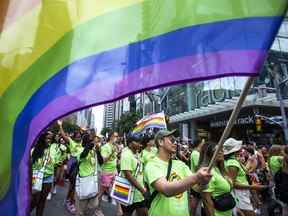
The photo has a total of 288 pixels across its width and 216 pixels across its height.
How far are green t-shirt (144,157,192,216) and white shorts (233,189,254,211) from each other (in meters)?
2.58

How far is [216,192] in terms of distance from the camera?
13.9ft

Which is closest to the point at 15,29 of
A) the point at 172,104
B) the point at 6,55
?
the point at 6,55

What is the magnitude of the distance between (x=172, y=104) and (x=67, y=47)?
4626 cm

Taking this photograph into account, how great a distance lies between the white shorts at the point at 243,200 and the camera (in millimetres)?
5312

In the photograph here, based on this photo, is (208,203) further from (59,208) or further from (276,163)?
(59,208)

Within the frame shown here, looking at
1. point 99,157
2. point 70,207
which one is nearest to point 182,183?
point 99,157

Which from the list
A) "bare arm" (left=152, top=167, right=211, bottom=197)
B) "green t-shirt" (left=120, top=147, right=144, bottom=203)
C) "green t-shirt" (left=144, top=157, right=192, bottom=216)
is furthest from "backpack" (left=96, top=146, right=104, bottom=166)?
"bare arm" (left=152, top=167, right=211, bottom=197)

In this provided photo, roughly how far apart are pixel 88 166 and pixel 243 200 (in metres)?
2.61

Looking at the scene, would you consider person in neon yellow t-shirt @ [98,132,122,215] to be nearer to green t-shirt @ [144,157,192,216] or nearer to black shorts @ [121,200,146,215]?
black shorts @ [121,200,146,215]

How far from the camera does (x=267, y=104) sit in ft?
89.0

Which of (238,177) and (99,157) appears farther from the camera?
(99,157)

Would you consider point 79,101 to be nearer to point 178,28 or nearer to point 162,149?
point 178,28

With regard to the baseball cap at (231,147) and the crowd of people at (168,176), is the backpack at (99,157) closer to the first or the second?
the crowd of people at (168,176)

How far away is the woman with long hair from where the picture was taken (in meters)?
4.13
